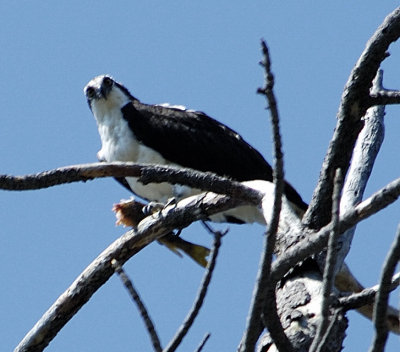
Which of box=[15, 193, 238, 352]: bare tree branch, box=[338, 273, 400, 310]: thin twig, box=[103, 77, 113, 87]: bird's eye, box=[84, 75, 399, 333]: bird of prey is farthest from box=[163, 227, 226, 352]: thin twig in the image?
box=[103, 77, 113, 87]: bird's eye

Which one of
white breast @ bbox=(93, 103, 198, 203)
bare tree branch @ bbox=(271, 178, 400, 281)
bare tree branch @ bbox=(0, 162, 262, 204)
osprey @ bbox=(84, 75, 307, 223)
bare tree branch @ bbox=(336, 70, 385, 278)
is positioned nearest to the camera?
bare tree branch @ bbox=(271, 178, 400, 281)

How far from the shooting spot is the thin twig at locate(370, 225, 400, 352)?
2627 mm

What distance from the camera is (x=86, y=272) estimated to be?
554 centimetres

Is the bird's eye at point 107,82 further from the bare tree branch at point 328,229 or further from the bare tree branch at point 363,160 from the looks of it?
the bare tree branch at point 328,229

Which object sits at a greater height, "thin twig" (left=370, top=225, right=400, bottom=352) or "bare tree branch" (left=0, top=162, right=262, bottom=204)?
"bare tree branch" (left=0, top=162, right=262, bottom=204)

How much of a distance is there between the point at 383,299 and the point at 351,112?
223 centimetres

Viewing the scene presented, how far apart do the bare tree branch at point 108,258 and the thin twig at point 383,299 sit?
2.87 m

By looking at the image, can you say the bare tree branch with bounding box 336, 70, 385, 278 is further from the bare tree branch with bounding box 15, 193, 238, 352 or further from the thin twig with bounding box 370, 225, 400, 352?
the thin twig with bounding box 370, 225, 400, 352

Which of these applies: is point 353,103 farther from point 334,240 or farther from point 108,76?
point 108,76

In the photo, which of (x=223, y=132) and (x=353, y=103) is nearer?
(x=353, y=103)

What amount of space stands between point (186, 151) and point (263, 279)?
5.71 m

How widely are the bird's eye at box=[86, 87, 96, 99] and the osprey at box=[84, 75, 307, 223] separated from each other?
553 millimetres

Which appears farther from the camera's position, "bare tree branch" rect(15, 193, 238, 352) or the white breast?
the white breast

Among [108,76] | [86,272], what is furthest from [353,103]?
[108,76]
